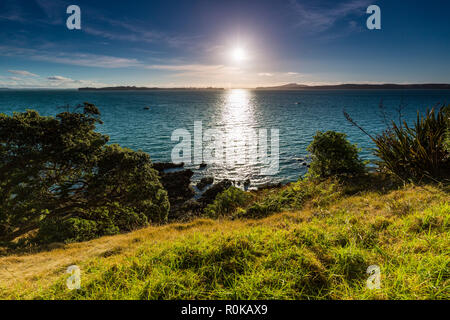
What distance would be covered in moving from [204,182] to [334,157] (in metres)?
16.8

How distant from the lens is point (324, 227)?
4.60 meters

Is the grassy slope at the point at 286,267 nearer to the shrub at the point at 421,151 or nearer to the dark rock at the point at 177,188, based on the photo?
the shrub at the point at 421,151

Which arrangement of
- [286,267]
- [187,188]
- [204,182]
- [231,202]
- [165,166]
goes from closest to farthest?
[286,267] → [231,202] → [187,188] → [204,182] → [165,166]

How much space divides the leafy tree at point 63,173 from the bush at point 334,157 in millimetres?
10454

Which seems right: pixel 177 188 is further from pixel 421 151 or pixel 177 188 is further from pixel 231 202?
pixel 421 151

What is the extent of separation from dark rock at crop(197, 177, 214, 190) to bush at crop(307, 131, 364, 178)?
1483 cm

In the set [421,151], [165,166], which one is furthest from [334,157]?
[165,166]

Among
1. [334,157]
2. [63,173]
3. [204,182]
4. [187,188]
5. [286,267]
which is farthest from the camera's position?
[204,182]

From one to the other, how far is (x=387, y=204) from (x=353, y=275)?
147 inches

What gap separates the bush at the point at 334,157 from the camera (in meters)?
10.0

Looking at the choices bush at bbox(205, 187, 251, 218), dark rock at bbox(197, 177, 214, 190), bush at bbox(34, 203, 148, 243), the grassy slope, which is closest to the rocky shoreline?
dark rock at bbox(197, 177, 214, 190)

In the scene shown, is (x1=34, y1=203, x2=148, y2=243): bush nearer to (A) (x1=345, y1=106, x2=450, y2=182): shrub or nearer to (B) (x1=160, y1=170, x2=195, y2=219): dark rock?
(B) (x1=160, y1=170, x2=195, y2=219): dark rock

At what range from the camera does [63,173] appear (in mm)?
11273
